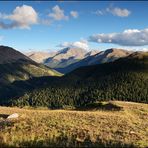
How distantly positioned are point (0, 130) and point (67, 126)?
20.4 feet

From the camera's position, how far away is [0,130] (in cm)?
2861

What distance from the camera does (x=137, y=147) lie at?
800 inches

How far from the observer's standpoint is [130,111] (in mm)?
49062

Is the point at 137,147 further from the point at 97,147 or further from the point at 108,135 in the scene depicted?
the point at 108,135

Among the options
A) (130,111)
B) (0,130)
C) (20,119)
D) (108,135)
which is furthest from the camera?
(130,111)

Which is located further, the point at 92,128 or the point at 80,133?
the point at 92,128

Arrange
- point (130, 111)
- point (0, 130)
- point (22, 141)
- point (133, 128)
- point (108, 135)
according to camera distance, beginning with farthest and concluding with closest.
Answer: point (130, 111) < point (133, 128) < point (0, 130) < point (108, 135) < point (22, 141)

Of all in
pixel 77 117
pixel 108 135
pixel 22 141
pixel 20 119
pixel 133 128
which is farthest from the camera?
pixel 77 117

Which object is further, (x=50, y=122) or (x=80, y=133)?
(x=50, y=122)

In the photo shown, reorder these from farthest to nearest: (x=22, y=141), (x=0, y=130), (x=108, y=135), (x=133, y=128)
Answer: (x=133, y=128) < (x=0, y=130) < (x=108, y=135) < (x=22, y=141)

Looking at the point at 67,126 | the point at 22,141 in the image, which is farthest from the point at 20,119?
the point at 22,141

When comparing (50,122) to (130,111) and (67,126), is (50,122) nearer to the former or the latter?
(67,126)

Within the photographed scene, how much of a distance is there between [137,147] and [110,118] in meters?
16.0

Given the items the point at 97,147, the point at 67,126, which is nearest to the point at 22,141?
the point at 97,147
